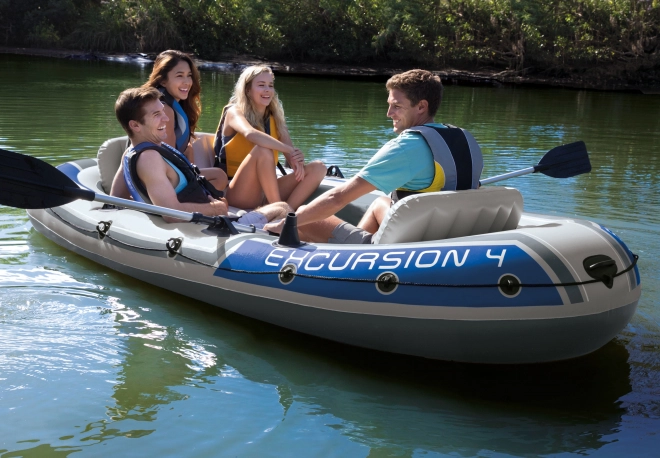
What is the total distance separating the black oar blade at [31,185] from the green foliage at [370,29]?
1859 centimetres

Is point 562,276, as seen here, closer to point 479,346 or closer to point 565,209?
point 479,346

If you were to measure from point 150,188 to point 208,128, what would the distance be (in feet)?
19.2

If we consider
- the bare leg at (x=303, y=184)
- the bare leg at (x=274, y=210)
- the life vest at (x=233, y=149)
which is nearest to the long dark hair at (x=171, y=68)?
the life vest at (x=233, y=149)

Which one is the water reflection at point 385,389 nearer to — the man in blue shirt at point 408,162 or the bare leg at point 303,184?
the man in blue shirt at point 408,162

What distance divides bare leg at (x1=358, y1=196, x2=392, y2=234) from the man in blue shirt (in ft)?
1.17

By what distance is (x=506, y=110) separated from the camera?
1307 cm

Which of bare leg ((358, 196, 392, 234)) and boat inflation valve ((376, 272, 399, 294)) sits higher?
bare leg ((358, 196, 392, 234))

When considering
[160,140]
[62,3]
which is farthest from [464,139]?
[62,3]

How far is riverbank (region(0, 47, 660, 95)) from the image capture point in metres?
19.3

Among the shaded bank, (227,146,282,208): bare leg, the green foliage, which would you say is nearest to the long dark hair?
(227,146,282,208): bare leg

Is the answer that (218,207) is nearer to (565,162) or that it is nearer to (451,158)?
(451,158)

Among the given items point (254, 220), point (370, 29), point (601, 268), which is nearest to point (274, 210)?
point (254, 220)

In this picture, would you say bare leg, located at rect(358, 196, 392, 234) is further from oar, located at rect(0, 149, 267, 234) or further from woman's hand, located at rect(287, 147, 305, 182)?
woman's hand, located at rect(287, 147, 305, 182)

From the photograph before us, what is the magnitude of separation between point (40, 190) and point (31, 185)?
0.05 meters
